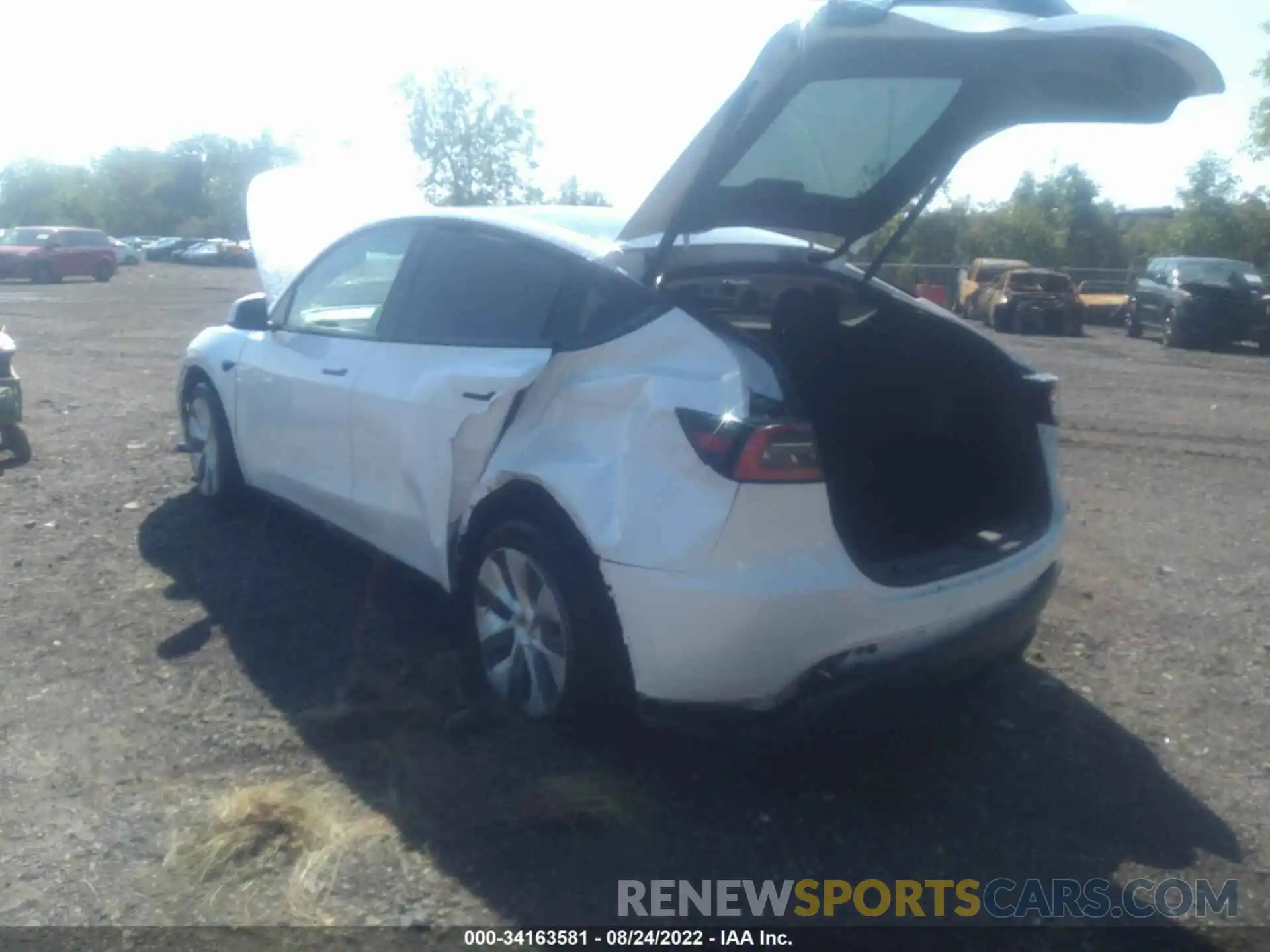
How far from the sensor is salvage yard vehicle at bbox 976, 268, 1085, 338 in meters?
26.6

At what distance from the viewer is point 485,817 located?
12.4ft

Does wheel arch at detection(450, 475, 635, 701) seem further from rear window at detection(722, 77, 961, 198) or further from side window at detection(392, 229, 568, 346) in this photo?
rear window at detection(722, 77, 961, 198)

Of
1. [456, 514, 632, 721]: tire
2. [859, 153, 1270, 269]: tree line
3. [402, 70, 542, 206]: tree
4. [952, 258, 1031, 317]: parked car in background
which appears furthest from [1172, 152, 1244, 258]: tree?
[456, 514, 632, 721]: tire

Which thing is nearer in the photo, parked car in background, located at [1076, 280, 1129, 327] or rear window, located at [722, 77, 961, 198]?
rear window, located at [722, 77, 961, 198]

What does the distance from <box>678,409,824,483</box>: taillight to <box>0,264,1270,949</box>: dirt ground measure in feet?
2.65

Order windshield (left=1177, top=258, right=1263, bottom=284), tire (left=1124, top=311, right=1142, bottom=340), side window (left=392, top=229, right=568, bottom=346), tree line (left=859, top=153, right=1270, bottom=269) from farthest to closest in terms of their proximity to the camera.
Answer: tree line (left=859, top=153, right=1270, bottom=269), tire (left=1124, top=311, right=1142, bottom=340), windshield (left=1177, top=258, right=1263, bottom=284), side window (left=392, top=229, right=568, bottom=346)

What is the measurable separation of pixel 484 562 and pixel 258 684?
1.07 m

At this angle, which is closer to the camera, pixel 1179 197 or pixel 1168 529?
pixel 1168 529

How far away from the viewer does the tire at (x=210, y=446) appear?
21.4ft

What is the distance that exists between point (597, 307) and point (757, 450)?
0.95 metres

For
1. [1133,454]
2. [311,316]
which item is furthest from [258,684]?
[1133,454]

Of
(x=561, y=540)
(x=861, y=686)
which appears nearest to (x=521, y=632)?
(x=561, y=540)

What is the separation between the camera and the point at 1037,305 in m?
26.5

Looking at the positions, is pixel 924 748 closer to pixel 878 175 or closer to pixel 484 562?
pixel 484 562
